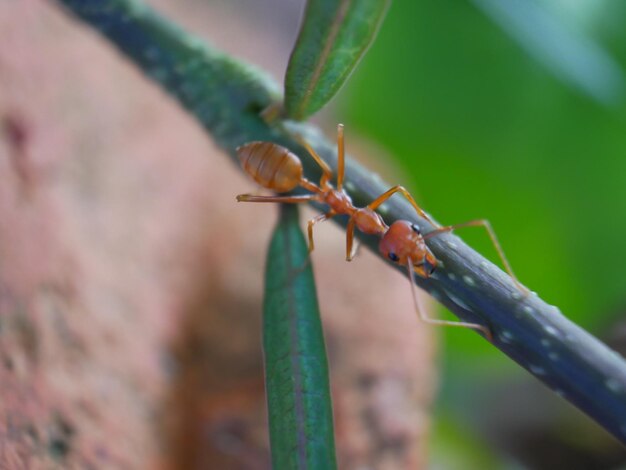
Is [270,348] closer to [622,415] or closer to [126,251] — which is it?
[622,415]

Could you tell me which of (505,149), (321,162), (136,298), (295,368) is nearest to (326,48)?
(321,162)

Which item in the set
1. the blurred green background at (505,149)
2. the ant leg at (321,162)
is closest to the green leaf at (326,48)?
the ant leg at (321,162)

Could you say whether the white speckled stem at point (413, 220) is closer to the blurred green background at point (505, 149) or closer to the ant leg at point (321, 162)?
the ant leg at point (321, 162)

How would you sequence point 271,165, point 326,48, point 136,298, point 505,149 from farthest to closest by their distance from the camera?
1. point 505,149
2. point 136,298
3. point 271,165
4. point 326,48

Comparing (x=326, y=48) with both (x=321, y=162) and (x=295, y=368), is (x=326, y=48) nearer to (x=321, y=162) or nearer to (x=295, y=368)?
(x=321, y=162)

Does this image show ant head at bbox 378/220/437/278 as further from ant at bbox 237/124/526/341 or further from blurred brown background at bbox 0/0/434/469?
blurred brown background at bbox 0/0/434/469
